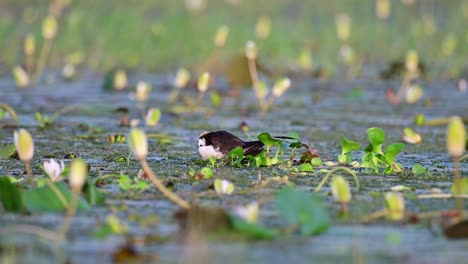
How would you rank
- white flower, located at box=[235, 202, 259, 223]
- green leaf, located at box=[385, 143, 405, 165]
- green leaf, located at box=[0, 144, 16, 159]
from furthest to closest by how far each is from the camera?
green leaf, located at box=[0, 144, 16, 159] → green leaf, located at box=[385, 143, 405, 165] → white flower, located at box=[235, 202, 259, 223]

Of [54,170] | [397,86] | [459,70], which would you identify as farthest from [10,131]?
[459,70]

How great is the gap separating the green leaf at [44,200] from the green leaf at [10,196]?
0.03 meters

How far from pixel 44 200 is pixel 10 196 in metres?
0.11

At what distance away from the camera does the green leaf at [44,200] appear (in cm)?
302

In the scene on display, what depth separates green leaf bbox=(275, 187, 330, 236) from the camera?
9.12 feet

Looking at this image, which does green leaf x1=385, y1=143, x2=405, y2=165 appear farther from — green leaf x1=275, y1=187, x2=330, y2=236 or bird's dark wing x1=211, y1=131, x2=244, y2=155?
green leaf x1=275, y1=187, x2=330, y2=236

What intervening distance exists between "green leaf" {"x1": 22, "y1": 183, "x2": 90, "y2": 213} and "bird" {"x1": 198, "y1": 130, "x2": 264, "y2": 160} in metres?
1.22

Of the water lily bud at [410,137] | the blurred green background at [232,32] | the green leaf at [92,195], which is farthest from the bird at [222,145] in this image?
the blurred green background at [232,32]

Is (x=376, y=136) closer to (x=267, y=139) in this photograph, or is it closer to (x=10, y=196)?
(x=267, y=139)

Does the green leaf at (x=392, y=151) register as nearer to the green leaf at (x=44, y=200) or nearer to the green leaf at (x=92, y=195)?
the green leaf at (x=92, y=195)

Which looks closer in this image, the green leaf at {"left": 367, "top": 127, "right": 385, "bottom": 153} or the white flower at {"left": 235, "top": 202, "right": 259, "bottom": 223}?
the white flower at {"left": 235, "top": 202, "right": 259, "bottom": 223}

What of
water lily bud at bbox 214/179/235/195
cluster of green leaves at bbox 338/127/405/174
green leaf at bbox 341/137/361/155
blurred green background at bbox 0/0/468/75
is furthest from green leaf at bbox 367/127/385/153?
blurred green background at bbox 0/0/468/75

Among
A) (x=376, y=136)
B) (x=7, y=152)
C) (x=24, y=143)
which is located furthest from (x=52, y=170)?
(x=376, y=136)

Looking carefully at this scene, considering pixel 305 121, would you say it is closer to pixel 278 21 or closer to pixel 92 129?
pixel 92 129
